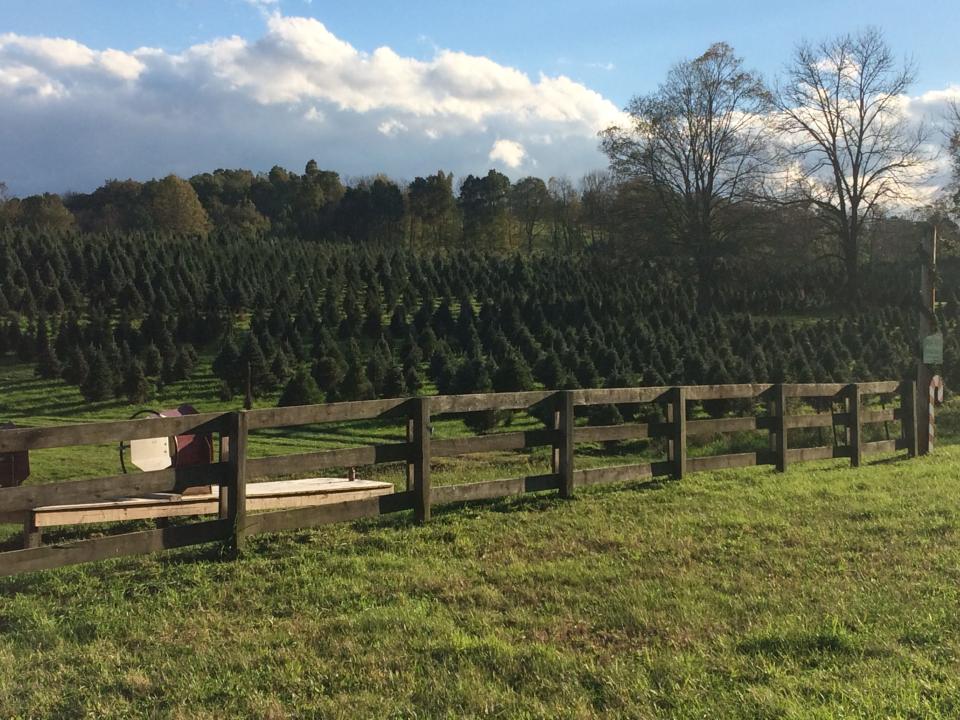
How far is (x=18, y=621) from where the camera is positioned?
4211 mm

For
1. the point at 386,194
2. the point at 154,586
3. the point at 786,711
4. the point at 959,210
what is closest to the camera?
the point at 786,711

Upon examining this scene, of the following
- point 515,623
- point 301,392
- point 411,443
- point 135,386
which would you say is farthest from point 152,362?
point 515,623

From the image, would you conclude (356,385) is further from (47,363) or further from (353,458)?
(353,458)

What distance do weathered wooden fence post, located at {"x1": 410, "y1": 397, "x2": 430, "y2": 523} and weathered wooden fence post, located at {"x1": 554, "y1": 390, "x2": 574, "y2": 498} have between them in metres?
1.58

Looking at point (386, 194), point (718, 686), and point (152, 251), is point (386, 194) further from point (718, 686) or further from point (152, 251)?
point (718, 686)

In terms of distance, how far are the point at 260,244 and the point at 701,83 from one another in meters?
23.9

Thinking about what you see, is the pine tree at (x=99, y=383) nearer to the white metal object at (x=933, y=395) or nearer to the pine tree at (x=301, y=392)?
the pine tree at (x=301, y=392)

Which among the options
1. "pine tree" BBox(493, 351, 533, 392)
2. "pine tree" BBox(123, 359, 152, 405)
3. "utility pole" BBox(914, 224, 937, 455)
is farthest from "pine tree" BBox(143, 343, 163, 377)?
"utility pole" BBox(914, 224, 937, 455)

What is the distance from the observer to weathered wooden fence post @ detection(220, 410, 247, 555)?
17.8 feet

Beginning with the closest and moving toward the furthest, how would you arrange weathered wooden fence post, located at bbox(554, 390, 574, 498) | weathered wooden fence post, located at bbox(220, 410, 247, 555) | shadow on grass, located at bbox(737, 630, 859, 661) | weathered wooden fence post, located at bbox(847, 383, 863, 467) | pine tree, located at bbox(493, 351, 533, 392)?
shadow on grass, located at bbox(737, 630, 859, 661)
weathered wooden fence post, located at bbox(220, 410, 247, 555)
weathered wooden fence post, located at bbox(554, 390, 574, 498)
weathered wooden fence post, located at bbox(847, 383, 863, 467)
pine tree, located at bbox(493, 351, 533, 392)

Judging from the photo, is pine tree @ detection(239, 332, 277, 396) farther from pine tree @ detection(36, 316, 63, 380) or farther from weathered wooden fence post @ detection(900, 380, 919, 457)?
weathered wooden fence post @ detection(900, 380, 919, 457)

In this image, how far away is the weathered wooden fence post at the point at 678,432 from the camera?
8336 millimetres

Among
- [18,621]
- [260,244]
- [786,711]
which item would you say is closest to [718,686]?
[786,711]

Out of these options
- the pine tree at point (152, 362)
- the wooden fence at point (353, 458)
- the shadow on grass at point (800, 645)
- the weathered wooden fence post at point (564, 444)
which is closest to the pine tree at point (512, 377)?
the pine tree at point (152, 362)
